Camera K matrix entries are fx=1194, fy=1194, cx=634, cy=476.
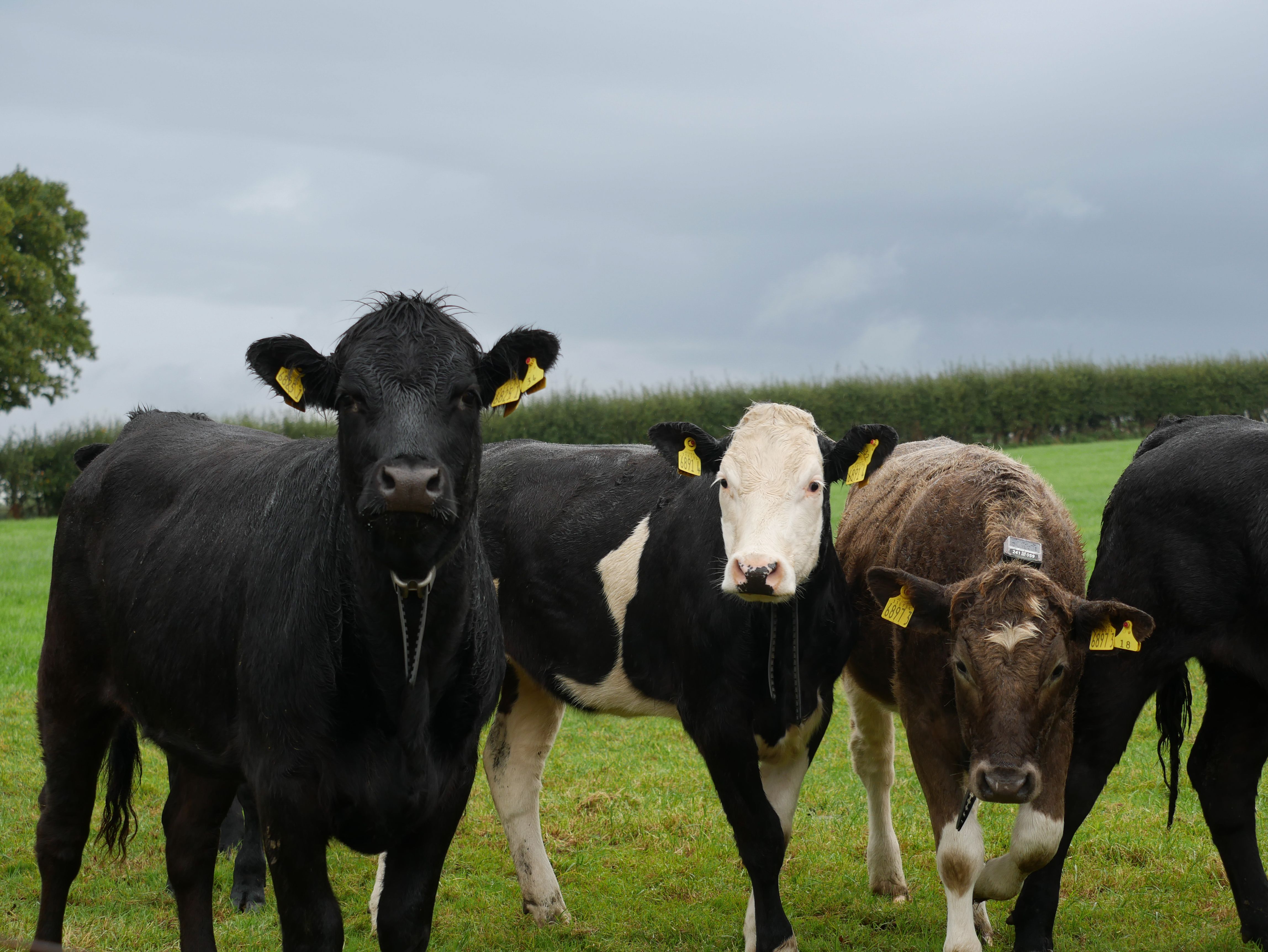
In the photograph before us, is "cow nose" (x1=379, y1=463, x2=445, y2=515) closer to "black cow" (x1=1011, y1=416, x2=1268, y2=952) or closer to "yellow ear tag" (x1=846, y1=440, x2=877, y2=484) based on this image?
"yellow ear tag" (x1=846, y1=440, x2=877, y2=484)

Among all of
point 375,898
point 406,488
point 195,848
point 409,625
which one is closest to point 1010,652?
point 409,625

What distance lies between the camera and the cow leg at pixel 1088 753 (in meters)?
5.09

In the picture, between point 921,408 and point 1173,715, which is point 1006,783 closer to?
point 1173,715

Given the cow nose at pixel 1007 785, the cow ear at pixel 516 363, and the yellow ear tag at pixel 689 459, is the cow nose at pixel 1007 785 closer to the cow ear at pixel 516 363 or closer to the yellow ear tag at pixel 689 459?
the yellow ear tag at pixel 689 459

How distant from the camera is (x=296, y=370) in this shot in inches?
150

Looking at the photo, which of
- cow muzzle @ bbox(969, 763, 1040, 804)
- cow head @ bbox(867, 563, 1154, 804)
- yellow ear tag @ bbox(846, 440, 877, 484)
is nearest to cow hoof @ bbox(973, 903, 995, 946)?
cow head @ bbox(867, 563, 1154, 804)

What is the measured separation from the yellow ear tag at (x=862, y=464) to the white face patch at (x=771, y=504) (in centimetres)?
18

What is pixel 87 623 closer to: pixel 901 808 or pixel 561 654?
pixel 561 654

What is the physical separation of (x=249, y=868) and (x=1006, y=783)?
12.3ft

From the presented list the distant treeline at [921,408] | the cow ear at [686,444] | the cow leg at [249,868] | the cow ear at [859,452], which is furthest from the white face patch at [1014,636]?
the distant treeline at [921,408]

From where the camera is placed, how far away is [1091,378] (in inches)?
1542

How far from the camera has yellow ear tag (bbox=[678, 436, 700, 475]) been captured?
5.30m

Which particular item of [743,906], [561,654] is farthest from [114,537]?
[743,906]

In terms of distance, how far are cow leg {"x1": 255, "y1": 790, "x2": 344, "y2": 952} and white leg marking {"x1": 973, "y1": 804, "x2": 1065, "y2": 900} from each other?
255cm
